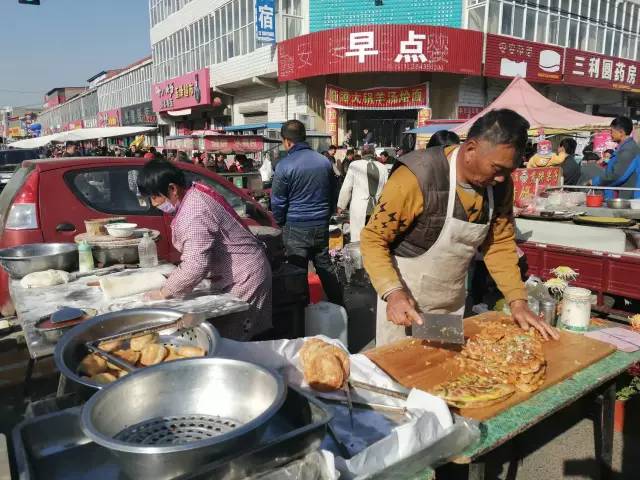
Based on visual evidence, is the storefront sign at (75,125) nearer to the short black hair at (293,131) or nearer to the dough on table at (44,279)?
the short black hair at (293,131)

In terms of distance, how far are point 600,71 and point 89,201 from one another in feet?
72.8

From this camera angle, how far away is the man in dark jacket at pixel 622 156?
6.36 meters

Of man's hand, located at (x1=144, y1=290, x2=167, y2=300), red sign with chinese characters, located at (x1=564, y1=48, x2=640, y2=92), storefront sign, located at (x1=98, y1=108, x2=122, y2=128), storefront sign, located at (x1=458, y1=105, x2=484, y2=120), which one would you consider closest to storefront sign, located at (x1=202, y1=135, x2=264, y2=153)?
storefront sign, located at (x1=458, y1=105, x2=484, y2=120)

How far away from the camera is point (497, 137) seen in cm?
209

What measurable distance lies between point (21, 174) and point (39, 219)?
641 mm

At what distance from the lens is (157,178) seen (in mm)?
2875

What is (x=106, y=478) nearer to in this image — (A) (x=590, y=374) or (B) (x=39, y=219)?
(A) (x=590, y=374)

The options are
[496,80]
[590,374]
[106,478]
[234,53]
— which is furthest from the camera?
[234,53]

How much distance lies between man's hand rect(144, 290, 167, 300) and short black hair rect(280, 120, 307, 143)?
101 inches

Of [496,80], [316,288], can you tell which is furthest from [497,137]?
[496,80]

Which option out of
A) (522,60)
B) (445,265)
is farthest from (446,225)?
(522,60)

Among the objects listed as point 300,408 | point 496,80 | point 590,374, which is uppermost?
point 496,80

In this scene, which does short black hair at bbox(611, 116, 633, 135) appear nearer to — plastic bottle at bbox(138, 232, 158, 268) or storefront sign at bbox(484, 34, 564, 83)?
plastic bottle at bbox(138, 232, 158, 268)

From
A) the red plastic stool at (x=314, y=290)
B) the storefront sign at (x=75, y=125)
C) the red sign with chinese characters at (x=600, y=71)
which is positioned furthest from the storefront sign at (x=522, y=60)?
the storefront sign at (x=75, y=125)
